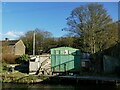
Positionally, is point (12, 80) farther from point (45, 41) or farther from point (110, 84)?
point (45, 41)

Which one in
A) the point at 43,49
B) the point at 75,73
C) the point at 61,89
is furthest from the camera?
the point at 43,49

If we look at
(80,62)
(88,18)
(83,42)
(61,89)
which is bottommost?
(61,89)

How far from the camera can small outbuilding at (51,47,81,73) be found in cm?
2753

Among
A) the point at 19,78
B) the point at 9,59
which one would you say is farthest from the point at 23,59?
the point at 19,78

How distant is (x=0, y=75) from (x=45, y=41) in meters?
21.5

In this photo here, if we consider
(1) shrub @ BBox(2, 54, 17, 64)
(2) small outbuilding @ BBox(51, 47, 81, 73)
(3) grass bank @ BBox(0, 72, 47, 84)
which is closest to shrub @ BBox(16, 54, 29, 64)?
(1) shrub @ BBox(2, 54, 17, 64)

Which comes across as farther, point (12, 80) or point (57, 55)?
→ point (57, 55)

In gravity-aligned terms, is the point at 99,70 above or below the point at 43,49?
below

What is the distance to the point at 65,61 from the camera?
27938mm

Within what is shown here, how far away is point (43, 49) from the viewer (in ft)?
149

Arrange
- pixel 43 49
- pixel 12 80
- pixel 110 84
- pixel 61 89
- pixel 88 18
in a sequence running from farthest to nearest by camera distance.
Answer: pixel 43 49 → pixel 88 18 → pixel 12 80 → pixel 110 84 → pixel 61 89

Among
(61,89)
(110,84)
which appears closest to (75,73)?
(110,84)

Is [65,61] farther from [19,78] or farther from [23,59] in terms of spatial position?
[23,59]

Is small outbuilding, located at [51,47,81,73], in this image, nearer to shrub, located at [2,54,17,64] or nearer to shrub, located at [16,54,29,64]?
shrub, located at [16,54,29,64]
